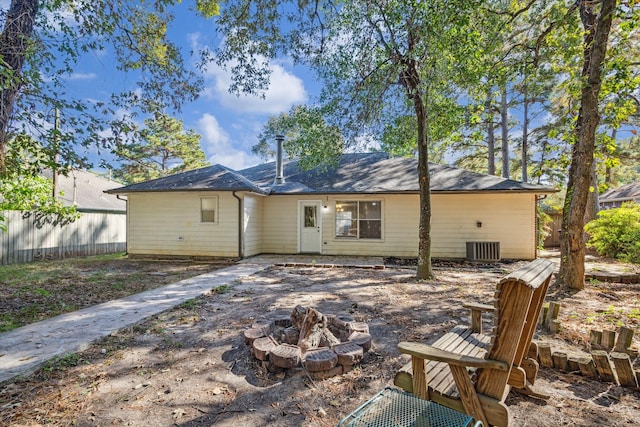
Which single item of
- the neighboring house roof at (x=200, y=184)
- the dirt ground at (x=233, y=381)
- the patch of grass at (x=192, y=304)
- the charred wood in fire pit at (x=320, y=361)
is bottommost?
the dirt ground at (x=233, y=381)

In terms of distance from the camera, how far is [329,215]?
36.0 feet

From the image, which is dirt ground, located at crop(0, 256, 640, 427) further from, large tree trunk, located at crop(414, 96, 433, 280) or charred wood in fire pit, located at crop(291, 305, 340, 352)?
large tree trunk, located at crop(414, 96, 433, 280)

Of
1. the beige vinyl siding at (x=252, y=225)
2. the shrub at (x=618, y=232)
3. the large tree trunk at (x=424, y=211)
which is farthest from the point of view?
the beige vinyl siding at (x=252, y=225)

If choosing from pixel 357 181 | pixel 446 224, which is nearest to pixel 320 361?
pixel 446 224

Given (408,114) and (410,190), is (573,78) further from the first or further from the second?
(410,190)

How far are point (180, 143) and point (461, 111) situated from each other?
2053cm

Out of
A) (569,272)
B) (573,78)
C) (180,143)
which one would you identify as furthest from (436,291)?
(180,143)

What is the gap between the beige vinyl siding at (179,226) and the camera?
32.9 feet

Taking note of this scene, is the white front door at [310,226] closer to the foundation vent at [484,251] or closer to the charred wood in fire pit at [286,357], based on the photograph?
the foundation vent at [484,251]

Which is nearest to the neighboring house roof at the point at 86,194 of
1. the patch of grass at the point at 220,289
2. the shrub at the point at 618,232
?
the patch of grass at the point at 220,289

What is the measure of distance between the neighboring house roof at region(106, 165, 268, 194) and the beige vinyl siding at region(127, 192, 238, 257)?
328mm

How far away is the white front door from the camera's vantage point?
11.0 m

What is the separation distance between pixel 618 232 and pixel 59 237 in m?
19.0

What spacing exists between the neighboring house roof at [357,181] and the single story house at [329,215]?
0.12ft
